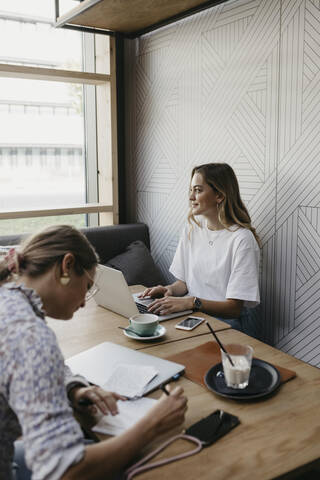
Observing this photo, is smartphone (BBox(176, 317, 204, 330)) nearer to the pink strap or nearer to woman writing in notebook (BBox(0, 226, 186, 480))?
woman writing in notebook (BBox(0, 226, 186, 480))

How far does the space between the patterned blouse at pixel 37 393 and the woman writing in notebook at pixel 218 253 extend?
1260 millimetres

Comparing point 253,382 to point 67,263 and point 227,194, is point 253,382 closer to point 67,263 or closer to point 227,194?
point 67,263

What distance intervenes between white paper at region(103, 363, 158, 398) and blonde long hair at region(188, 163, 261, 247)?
1.15m

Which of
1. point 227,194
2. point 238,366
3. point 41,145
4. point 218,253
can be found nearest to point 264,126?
point 227,194

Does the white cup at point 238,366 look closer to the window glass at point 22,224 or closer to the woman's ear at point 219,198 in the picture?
the woman's ear at point 219,198

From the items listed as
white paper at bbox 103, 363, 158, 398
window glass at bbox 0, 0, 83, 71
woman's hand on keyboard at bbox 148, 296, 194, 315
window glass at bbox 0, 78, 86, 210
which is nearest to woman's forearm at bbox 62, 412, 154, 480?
white paper at bbox 103, 363, 158, 398

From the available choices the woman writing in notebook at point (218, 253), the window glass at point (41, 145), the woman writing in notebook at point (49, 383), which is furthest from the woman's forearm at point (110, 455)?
the window glass at point (41, 145)

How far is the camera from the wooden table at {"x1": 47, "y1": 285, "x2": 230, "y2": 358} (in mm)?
1663

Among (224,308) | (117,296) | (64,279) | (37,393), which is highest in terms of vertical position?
(64,279)

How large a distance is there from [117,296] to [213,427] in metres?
0.90

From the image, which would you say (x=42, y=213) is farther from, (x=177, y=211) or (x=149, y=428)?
(x=149, y=428)

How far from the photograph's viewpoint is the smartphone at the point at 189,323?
1.79 metres

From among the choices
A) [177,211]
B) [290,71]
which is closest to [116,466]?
[290,71]

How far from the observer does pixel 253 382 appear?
1.34 meters
